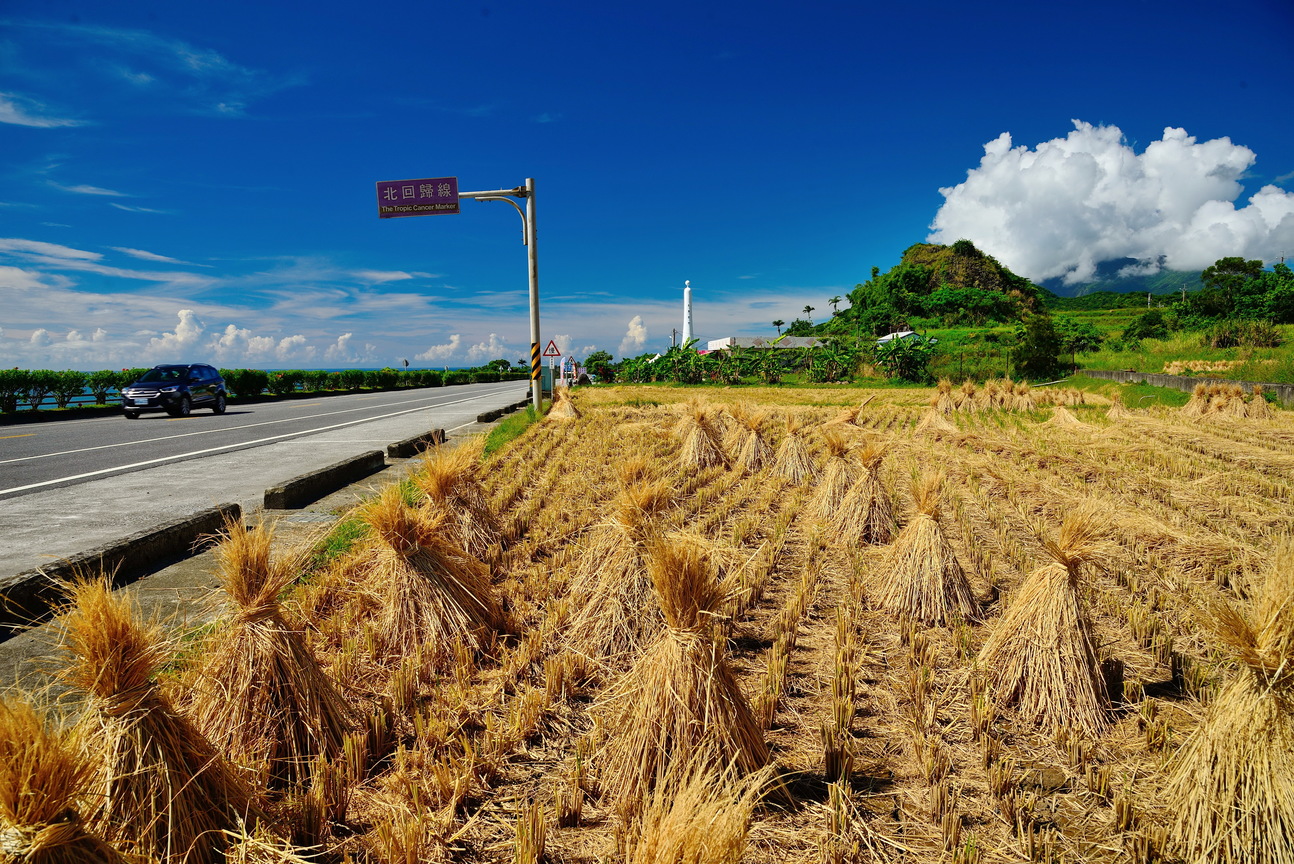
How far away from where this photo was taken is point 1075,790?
2512 mm

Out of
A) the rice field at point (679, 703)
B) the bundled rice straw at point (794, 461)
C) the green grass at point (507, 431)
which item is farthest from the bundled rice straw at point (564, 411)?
the rice field at point (679, 703)

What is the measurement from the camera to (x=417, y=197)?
16.1 m

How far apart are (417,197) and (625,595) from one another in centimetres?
1563

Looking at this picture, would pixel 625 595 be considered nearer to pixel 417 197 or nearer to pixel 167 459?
pixel 167 459

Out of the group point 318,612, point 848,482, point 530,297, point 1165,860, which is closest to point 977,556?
point 848,482

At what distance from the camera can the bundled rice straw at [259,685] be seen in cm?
241

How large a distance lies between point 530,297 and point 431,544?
13.6 m

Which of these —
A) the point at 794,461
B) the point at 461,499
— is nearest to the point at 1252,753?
the point at 461,499

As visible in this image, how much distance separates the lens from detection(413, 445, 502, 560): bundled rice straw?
4.61 meters

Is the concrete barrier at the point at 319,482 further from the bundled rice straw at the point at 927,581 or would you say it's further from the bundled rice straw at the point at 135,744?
the bundled rice straw at the point at 927,581

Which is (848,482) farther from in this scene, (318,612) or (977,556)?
(318,612)

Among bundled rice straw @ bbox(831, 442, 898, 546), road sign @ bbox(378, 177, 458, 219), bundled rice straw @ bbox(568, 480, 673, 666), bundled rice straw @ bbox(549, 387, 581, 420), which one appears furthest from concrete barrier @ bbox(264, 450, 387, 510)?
road sign @ bbox(378, 177, 458, 219)

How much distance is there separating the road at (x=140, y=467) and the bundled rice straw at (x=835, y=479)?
6141 millimetres

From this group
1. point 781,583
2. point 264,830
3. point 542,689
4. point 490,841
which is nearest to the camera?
point 264,830
